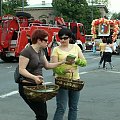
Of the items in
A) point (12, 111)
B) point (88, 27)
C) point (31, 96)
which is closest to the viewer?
point (31, 96)

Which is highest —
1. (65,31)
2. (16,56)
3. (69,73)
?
(65,31)

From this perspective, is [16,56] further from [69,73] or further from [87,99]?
[69,73]

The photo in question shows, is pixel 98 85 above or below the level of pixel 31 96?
below

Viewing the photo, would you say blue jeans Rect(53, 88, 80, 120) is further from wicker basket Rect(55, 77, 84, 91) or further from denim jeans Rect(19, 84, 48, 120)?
denim jeans Rect(19, 84, 48, 120)

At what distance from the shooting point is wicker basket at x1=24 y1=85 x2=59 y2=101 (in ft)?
17.4

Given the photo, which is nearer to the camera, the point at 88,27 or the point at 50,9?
the point at 88,27

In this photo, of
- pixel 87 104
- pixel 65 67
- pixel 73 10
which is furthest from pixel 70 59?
pixel 73 10

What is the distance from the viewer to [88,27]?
73.8 m

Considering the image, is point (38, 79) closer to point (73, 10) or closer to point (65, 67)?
point (65, 67)

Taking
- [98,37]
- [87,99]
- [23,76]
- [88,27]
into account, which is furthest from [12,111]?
[88,27]

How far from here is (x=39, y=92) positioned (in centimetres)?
535

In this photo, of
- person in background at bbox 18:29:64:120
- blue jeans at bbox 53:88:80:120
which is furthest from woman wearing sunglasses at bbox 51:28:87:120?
person in background at bbox 18:29:64:120

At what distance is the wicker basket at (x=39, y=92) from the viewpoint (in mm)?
5301

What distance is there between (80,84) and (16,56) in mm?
18679
